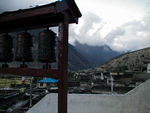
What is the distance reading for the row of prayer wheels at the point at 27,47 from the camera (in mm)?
3006

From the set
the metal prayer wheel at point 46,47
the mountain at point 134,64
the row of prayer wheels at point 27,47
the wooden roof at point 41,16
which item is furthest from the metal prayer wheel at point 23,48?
the mountain at point 134,64

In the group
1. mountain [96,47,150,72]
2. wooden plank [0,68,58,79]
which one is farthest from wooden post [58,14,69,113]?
mountain [96,47,150,72]

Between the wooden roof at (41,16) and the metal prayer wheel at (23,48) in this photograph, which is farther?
the metal prayer wheel at (23,48)

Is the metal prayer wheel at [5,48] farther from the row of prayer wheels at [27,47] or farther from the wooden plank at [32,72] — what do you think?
the wooden plank at [32,72]

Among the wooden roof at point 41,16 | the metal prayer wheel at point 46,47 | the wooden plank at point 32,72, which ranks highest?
the wooden roof at point 41,16

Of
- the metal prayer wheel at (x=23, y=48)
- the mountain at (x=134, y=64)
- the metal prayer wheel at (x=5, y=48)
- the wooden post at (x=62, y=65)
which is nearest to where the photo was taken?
the wooden post at (x=62, y=65)

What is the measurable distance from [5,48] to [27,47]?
1.93 feet

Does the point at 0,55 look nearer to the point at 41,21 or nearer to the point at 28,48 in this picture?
the point at 28,48

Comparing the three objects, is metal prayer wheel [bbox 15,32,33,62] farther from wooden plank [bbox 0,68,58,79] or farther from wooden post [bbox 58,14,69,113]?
wooden post [bbox 58,14,69,113]

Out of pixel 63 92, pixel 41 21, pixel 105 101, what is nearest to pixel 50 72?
pixel 63 92

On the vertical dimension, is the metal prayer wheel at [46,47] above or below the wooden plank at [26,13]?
below

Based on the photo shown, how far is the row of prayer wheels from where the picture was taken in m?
3.01

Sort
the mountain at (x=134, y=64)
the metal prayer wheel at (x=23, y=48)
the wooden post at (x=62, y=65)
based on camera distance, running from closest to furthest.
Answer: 1. the wooden post at (x=62, y=65)
2. the metal prayer wheel at (x=23, y=48)
3. the mountain at (x=134, y=64)

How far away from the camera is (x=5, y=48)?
137 inches
